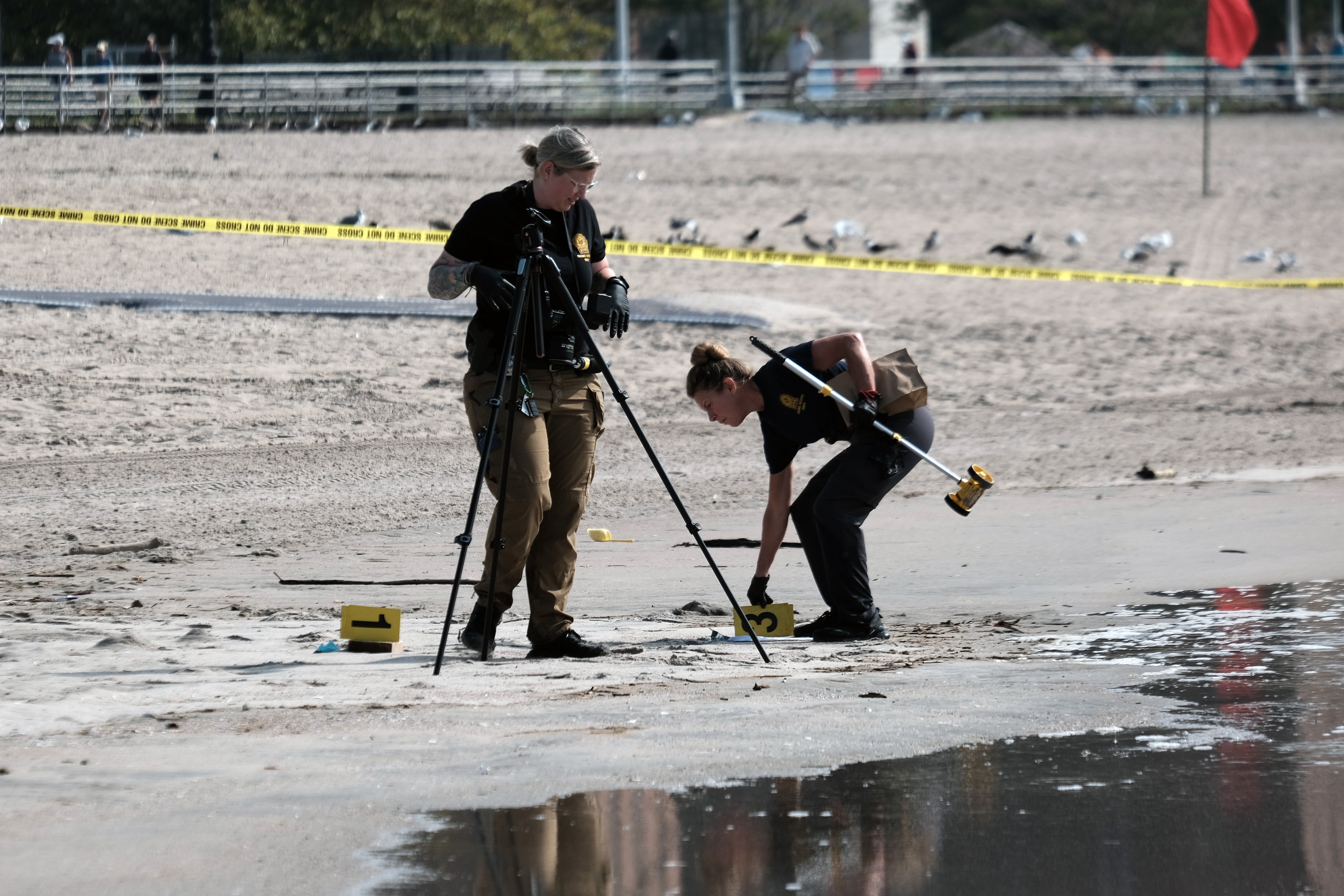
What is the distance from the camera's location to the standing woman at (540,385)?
585 centimetres

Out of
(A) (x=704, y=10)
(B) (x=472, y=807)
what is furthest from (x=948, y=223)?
(A) (x=704, y=10)

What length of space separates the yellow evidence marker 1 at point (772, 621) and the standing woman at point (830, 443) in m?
0.06

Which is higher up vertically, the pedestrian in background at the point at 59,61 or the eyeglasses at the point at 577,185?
the pedestrian in background at the point at 59,61

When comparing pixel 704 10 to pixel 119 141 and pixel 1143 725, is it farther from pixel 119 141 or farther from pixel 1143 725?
pixel 1143 725

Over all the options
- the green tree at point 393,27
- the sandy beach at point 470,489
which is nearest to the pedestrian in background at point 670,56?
the green tree at point 393,27

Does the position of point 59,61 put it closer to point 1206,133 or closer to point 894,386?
point 1206,133

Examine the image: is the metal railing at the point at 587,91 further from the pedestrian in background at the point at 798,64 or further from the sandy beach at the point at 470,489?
the sandy beach at the point at 470,489

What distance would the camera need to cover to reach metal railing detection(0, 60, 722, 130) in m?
23.4

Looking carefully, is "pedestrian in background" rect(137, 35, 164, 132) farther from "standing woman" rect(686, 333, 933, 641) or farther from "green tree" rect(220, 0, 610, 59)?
"standing woman" rect(686, 333, 933, 641)

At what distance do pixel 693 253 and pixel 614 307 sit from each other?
1171 centimetres

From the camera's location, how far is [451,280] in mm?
5879

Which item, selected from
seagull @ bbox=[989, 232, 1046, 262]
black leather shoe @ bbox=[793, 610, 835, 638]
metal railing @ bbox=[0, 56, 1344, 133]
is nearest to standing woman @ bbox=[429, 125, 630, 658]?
black leather shoe @ bbox=[793, 610, 835, 638]

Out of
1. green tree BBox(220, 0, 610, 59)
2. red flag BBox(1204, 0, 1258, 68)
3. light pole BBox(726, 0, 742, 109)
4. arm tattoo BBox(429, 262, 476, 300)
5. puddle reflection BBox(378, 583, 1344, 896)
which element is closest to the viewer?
puddle reflection BBox(378, 583, 1344, 896)

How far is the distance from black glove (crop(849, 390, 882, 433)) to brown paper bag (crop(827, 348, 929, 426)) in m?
0.04
